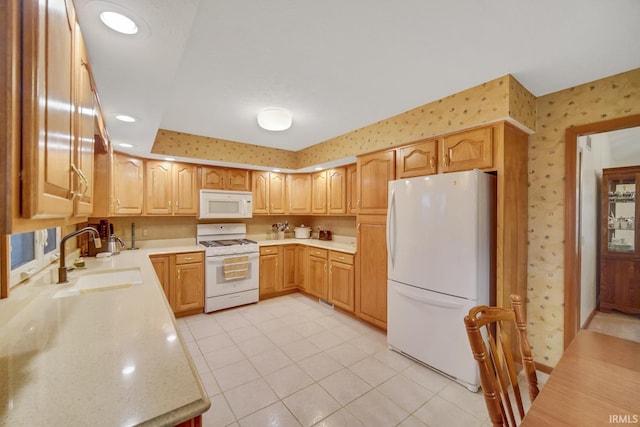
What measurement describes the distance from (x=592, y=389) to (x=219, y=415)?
1979 mm

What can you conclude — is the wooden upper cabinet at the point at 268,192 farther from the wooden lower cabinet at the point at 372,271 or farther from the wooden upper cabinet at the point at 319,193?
the wooden lower cabinet at the point at 372,271

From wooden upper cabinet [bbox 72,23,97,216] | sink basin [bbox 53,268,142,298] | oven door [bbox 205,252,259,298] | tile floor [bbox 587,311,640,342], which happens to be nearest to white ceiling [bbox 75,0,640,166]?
wooden upper cabinet [bbox 72,23,97,216]

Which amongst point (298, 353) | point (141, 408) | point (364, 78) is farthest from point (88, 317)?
point (364, 78)

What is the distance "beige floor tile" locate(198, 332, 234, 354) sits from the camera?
2.62 metres

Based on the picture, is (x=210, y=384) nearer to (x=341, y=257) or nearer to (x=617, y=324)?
(x=341, y=257)

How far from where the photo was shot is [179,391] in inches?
27.4

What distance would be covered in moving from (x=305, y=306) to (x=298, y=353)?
1270mm

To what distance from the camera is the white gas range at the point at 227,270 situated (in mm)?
3508

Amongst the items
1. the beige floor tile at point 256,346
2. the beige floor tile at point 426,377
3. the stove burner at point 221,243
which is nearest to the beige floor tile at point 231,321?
the beige floor tile at point 256,346

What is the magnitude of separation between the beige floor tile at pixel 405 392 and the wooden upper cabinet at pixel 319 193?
2565mm

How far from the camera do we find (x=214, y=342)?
2736mm

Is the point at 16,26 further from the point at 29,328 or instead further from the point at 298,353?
the point at 298,353

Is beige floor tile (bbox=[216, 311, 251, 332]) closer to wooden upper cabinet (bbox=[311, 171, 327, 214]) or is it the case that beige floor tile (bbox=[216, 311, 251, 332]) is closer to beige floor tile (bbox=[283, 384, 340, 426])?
beige floor tile (bbox=[283, 384, 340, 426])

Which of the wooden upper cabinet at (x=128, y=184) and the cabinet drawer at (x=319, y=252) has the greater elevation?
the wooden upper cabinet at (x=128, y=184)
